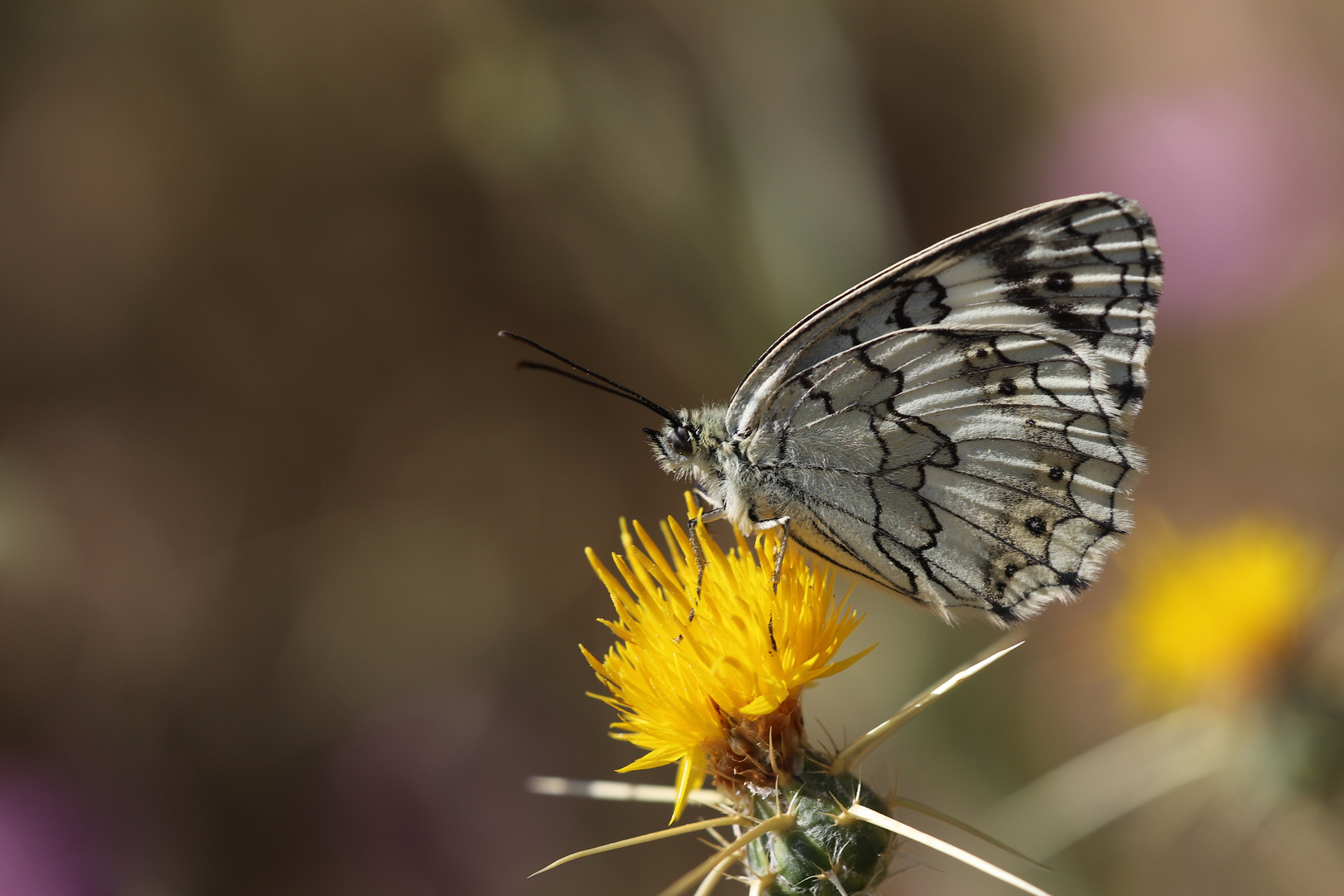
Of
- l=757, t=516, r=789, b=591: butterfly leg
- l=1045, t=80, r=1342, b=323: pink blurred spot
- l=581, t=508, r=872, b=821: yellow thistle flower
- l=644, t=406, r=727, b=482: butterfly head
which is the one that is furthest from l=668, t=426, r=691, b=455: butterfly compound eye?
l=1045, t=80, r=1342, b=323: pink blurred spot

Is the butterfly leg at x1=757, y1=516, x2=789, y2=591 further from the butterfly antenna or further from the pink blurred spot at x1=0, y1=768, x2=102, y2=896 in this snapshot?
the pink blurred spot at x1=0, y1=768, x2=102, y2=896

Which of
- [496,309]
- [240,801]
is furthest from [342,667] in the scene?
[496,309]

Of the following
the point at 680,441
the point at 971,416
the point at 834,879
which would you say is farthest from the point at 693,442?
the point at 834,879

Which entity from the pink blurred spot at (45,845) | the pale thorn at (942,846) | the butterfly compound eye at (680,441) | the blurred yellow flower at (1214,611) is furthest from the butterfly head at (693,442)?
the pink blurred spot at (45,845)

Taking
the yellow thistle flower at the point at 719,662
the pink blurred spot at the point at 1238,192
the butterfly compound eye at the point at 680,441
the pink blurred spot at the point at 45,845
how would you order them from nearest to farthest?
1. the yellow thistle flower at the point at 719,662
2. the butterfly compound eye at the point at 680,441
3. the pink blurred spot at the point at 45,845
4. the pink blurred spot at the point at 1238,192

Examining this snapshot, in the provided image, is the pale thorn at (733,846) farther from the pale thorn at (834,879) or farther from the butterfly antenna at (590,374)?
the butterfly antenna at (590,374)

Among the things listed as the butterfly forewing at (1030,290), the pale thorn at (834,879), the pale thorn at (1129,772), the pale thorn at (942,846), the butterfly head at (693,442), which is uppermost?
the butterfly forewing at (1030,290)

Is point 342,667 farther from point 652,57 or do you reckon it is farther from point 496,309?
point 652,57
